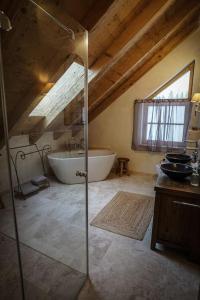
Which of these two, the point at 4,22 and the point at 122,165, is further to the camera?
the point at 122,165

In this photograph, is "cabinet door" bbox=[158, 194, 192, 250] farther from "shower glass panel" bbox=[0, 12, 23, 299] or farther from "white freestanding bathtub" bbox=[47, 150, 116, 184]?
"white freestanding bathtub" bbox=[47, 150, 116, 184]

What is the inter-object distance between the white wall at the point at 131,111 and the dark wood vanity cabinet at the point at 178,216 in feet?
8.19

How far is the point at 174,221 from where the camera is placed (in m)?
1.76

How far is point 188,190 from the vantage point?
1660mm

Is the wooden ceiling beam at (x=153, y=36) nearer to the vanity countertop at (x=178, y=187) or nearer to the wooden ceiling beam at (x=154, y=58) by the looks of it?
the wooden ceiling beam at (x=154, y=58)

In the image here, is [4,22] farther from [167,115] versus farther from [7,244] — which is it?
[167,115]

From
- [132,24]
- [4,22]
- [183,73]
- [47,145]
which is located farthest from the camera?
[183,73]

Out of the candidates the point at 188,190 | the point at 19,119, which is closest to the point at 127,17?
the point at 19,119

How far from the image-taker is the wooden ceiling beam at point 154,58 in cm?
300

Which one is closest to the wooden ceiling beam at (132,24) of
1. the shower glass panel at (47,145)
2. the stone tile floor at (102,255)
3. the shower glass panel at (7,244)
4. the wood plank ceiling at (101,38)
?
the wood plank ceiling at (101,38)

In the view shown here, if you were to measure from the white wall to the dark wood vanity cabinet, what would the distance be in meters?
2.50

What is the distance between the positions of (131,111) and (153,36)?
1757 millimetres

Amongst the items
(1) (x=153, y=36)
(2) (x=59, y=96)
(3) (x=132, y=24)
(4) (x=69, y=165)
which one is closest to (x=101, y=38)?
(3) (x=132, y=24)

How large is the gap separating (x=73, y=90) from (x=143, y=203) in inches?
83.1
